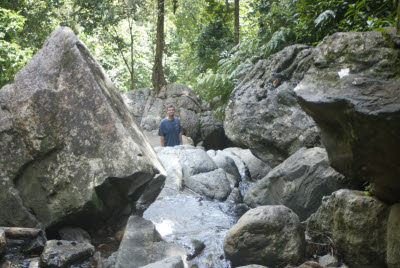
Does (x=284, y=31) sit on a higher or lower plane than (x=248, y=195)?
higher

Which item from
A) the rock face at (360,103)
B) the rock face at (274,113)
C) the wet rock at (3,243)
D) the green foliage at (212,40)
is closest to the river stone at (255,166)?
the rock face at (274,113)

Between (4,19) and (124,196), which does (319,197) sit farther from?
(4,19)

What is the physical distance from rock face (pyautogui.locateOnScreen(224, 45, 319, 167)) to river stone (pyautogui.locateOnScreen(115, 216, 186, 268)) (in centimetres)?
347

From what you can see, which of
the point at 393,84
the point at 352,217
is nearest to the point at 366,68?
the point at 393,84

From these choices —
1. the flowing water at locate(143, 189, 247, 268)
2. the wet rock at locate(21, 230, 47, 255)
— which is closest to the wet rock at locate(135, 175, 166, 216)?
the flowing water at locate(143, 189, 247, 268)

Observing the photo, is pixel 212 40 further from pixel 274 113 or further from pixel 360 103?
pixel 360 103

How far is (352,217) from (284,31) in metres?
6.08

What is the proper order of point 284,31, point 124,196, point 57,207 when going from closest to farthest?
point 57,207
point 124,196
point 284,31

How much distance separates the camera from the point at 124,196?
4.24m

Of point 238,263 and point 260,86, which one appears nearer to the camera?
point 238,263

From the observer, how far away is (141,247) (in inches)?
151

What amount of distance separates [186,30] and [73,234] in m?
20.2

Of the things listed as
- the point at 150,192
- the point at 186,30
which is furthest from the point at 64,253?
the point at 186,30

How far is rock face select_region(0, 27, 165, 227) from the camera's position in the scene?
3957 mm
